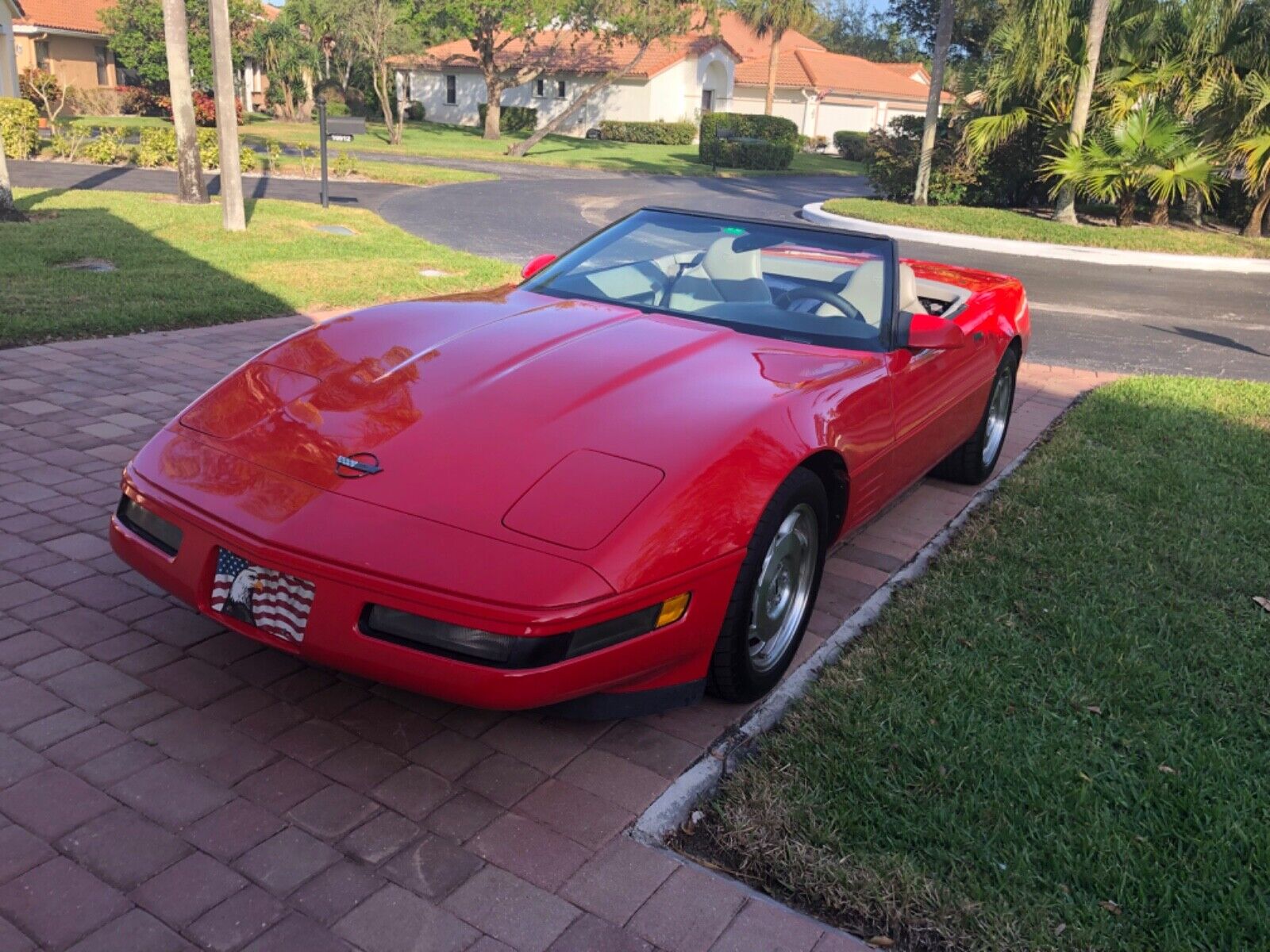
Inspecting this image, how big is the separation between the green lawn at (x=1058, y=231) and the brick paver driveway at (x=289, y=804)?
621 inches

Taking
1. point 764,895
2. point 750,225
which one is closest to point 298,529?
point 764,895

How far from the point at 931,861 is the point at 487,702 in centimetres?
114

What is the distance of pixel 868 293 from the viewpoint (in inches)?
165

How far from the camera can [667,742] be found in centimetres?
305

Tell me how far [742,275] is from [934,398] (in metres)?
0.92

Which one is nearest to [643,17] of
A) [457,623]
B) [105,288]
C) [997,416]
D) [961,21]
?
[961,21]

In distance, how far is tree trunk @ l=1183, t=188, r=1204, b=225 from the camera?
786 inches

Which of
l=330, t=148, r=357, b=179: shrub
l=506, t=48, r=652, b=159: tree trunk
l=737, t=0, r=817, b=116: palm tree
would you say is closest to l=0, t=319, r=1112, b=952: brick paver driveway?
l=330, t=148, r=357, b=179: shrub

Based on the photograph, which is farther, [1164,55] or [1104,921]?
[1164,55]

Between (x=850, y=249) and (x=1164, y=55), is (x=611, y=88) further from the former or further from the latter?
(x=850, y=249)

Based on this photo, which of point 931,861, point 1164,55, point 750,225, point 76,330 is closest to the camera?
point 931,861

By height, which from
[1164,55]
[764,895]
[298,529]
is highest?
[1164,55]

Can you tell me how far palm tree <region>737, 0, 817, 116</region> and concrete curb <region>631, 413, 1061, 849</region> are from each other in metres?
48.3

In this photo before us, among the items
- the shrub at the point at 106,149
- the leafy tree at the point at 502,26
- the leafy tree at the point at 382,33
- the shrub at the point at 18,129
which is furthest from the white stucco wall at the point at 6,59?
the leafy tree at the point at 502,26
